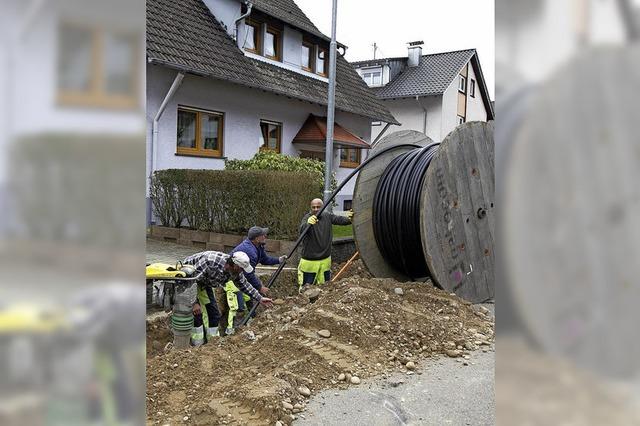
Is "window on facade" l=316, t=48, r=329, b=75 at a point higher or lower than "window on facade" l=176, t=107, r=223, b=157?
higher

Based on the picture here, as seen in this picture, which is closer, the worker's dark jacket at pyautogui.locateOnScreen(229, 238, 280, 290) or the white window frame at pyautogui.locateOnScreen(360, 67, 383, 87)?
the worker's dark jacket at pyautogui.locateOnScreen(229, 238, 280, 290)

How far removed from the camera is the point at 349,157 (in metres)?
22.1

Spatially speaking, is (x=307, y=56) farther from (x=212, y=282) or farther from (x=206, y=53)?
(x=212, y=282)

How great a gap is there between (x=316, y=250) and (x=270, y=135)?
9.57 meters

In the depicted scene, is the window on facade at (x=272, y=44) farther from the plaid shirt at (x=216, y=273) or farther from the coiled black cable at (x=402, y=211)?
the plaid shirt at (x=216, y=273)

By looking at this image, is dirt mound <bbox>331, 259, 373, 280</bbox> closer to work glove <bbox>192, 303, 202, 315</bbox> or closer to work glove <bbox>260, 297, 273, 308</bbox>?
work glove <bbox>260, 297, 273, 308</bbox>

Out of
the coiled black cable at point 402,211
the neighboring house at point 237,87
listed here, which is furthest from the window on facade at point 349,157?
the coiled black cable at point 402,211

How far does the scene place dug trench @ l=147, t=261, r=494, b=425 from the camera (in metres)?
4.21

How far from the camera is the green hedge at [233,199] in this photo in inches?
429

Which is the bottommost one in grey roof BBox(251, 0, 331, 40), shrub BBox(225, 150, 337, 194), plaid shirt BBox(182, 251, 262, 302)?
plaid shirt BBox(182, 251, 262, 302)
